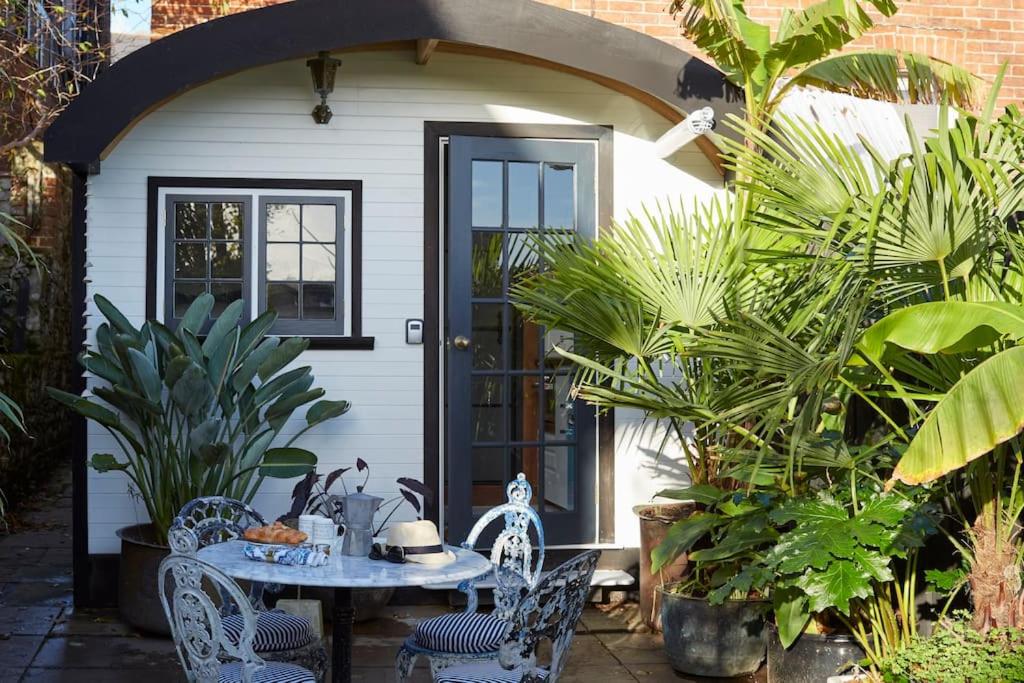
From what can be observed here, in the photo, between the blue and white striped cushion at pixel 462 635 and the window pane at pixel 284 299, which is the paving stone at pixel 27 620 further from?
the blue and white striped cushion at pixel 462 635

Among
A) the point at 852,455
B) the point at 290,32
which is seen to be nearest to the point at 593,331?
the point at 852,455

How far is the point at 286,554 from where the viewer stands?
4.02 m

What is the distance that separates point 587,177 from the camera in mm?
6855

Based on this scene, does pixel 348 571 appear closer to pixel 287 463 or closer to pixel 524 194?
pixel 287 463

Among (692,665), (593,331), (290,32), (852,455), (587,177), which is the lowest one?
(692,665)

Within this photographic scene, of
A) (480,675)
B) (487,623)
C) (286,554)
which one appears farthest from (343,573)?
(487,623)

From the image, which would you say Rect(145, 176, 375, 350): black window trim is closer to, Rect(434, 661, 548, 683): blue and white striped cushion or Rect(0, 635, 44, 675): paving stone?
Rect(0, 635, 44, 675): paving stone

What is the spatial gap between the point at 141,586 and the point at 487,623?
2276mm

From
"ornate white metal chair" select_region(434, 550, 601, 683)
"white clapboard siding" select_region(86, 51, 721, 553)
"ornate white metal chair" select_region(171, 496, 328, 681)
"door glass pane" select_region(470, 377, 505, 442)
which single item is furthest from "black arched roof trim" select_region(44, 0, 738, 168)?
"ornate white metal chair" select_region(434, 550, 601, 683)

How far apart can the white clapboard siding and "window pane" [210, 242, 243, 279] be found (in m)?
0.39

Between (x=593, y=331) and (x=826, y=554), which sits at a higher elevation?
(x=593, y=331)

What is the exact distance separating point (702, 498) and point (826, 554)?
0.94 m

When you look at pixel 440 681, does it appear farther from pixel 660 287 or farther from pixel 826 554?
pixel 660 287

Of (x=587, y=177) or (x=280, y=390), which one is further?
(x=587, y=177)
